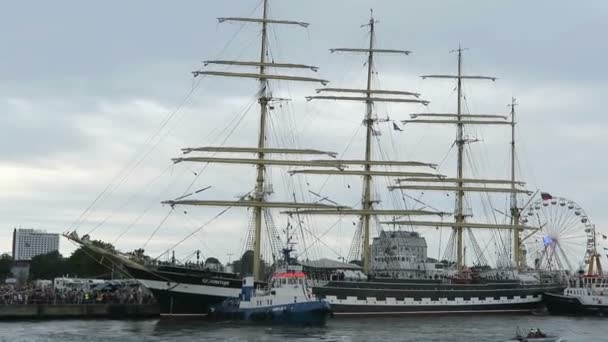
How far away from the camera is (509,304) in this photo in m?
94.0

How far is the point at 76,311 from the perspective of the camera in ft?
252

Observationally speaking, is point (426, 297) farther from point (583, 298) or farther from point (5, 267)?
point (5, 267)

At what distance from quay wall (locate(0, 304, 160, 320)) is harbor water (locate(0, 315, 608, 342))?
3.47m

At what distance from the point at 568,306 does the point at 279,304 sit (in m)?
32.7

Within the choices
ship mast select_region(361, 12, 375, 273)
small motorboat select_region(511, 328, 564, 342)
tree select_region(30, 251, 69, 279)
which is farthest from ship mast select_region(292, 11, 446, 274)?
tree select_region(30, 251, 69, 279)

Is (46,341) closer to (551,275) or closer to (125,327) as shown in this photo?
(125,327)

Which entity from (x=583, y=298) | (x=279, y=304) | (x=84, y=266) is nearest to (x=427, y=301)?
(x=583, y=298)

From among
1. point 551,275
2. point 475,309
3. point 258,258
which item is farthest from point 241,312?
point 551,275

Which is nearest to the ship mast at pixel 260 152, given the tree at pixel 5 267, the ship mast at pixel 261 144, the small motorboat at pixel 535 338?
the ship mast at pixel 261 144

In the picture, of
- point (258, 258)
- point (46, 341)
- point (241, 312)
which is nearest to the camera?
point (46, 341)

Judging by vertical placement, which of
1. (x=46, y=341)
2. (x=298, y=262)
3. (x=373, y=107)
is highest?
(x=373, y=107)

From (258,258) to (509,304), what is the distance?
90.2 feet

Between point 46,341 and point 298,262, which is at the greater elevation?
point 298,262

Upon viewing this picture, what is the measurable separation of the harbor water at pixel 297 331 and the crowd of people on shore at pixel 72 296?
5622 millimetres
